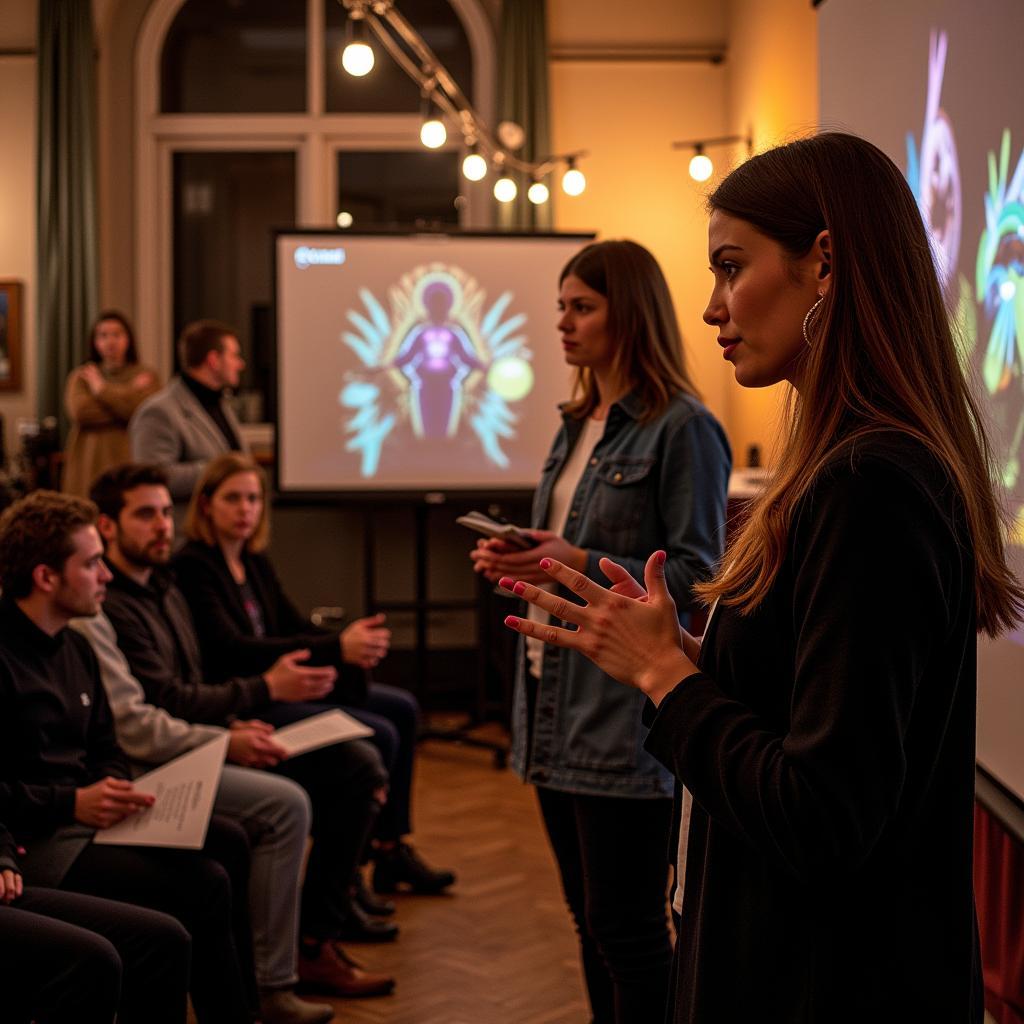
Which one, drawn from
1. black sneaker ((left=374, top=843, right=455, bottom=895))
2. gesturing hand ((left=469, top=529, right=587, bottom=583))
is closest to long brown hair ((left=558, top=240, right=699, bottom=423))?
gesturing hand ((left=469, top=529, right=587, bottom=583))

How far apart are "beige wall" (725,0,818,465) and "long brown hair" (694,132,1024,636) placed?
131 inches

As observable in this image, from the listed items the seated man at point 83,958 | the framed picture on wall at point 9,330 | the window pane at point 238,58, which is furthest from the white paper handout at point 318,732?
the window pane at point 238,58

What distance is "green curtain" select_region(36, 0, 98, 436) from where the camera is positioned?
617 cm

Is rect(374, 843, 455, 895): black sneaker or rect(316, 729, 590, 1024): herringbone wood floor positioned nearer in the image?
rect(316, 729, 590, 1024): herringbone wood floor

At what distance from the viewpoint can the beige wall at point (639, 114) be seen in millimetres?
6383

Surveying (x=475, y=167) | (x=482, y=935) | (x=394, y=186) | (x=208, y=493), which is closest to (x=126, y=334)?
(x=475, y=167)

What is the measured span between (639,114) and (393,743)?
409 centimetres

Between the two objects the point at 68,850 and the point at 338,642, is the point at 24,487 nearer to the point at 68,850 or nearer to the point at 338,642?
the point at 338,642

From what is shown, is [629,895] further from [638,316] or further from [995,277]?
[995,277]

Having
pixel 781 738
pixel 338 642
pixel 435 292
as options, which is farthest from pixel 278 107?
pixel 781 738

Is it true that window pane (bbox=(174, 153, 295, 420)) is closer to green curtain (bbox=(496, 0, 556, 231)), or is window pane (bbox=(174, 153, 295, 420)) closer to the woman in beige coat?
the woman in beige coat

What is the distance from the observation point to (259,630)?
11.3 ft

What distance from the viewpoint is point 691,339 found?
636cm

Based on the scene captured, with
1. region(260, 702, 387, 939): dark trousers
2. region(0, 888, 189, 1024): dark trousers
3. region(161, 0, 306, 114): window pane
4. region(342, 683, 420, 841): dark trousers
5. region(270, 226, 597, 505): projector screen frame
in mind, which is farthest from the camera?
region(161, 0, 306, 114): window pane
